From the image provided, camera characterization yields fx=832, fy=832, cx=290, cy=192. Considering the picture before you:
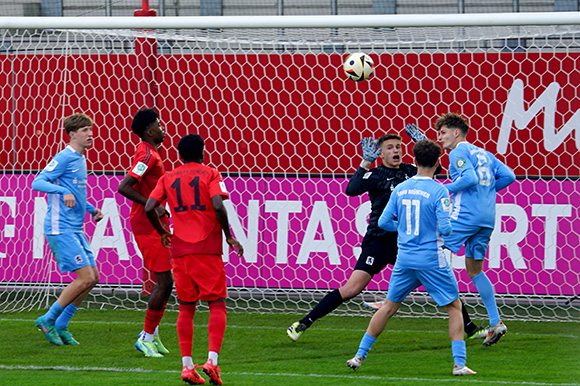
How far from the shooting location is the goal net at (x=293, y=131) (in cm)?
833

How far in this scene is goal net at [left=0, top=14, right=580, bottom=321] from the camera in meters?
8.33

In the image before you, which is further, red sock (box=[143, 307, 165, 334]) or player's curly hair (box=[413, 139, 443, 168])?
red sock (box=[143, 307, 165, 334])

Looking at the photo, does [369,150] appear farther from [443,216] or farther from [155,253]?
[155,253]

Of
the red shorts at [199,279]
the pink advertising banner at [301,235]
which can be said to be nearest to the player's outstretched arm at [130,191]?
the red shorts at [199,279]

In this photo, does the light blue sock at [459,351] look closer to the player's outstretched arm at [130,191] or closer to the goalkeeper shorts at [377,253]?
the goalkeeper shorts at [377,253]

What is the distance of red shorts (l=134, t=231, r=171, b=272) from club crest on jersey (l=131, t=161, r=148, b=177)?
468 millimetres

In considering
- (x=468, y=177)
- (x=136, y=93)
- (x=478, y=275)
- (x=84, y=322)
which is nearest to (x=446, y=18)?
(x=468, y=177)

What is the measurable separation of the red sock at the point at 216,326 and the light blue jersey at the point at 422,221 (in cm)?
124

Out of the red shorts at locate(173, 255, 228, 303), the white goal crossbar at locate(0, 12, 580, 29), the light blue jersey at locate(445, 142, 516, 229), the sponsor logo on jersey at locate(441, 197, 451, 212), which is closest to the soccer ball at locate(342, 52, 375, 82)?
the white goal crossbar at locate(0, 12, 580, 29)

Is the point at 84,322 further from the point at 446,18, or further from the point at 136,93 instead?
the point at 446,18

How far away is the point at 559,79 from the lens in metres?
8.77

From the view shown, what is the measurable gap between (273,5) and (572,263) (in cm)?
963

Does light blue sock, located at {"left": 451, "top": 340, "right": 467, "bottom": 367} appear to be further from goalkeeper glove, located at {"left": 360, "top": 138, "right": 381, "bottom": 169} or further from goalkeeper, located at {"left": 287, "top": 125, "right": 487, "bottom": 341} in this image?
goalkeeper glove, located at {"left": 360, "top": 138, "right": 381, "bottom": 169}

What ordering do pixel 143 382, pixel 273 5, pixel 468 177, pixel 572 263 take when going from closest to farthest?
pixel 143 382
pixel 468 177
pixel 572 263
pixel 273 5
